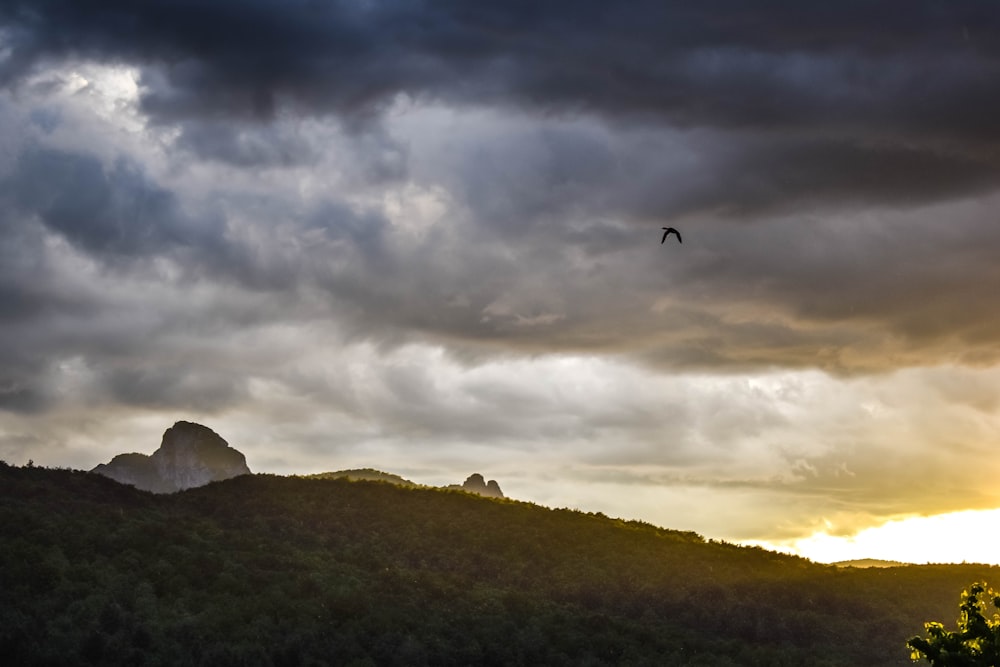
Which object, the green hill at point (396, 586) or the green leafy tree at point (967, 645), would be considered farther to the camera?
the green hill at point (396, 586)

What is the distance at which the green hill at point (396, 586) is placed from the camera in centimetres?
4631

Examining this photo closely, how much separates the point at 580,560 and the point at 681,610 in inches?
352

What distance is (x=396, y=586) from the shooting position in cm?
5775

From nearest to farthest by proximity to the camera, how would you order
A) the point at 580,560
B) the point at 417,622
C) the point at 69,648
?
the point at 69,648 → the point at 417,622 → the point at 580,560

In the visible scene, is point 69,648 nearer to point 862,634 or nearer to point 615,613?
point 615,613

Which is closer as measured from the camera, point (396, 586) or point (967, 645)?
point (967, 645)

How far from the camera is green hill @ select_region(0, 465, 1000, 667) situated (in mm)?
46312

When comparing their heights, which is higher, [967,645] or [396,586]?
[396,586]

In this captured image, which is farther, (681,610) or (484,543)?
(484,543)

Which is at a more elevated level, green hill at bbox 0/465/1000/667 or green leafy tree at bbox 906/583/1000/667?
green hill at bbox 0/465/1000/667

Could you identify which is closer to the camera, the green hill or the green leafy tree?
the green leafy tree

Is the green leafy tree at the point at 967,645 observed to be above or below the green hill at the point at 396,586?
below

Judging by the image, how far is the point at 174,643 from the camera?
145 feet

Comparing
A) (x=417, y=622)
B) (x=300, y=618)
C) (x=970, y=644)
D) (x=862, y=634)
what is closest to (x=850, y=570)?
(x=862, y=634)
